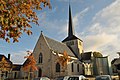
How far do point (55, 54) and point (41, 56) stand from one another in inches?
158

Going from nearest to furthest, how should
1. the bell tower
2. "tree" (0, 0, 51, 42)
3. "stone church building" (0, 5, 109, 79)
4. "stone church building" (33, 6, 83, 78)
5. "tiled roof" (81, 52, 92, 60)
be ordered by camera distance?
"tree" (0, 0, 51, 42), "stone church building" (33, 6, 83, 78), "stone church building" (0, 5, 109, 79), "tiled roof" (81, 52, 92, 60), the bell tower

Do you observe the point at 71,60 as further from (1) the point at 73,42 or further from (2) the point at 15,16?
(2) the point at 15,16

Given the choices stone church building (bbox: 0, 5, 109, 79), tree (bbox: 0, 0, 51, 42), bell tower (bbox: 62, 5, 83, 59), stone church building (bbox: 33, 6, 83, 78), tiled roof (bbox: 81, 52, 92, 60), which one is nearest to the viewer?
tree (bbox: 0, 0, 51, 42)

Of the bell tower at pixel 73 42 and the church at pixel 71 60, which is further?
the bell tower at pixel 73 42

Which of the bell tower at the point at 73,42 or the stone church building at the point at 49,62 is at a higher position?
the bell tower at the point at 73,42

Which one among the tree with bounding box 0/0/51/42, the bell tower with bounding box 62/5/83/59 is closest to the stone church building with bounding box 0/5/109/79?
the bell tower with bounding box 62/5/83/59

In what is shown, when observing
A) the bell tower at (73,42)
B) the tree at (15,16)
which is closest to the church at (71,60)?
the bell tower at (73,42)

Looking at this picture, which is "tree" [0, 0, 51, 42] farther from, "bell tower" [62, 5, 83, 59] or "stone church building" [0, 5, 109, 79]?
"bell tower" [62, 5, 83, 59]

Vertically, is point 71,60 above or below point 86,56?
below

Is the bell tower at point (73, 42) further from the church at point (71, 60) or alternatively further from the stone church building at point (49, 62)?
the stone church building at point (49, 62)

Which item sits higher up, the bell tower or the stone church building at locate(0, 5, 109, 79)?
the bell tower

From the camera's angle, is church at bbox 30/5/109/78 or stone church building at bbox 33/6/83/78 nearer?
stone church building at bbox 33/6/83/78

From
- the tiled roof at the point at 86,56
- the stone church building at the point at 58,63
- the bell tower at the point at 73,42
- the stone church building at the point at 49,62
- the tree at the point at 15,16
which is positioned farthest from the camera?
the bell tower at the point at 73,42

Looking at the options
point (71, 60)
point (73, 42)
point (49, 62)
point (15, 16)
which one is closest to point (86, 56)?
point (73, 42)
